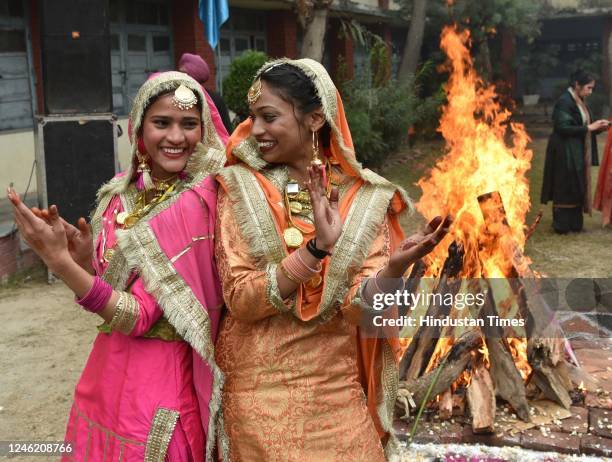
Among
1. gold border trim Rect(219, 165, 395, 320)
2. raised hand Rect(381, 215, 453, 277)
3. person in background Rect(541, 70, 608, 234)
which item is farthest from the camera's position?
person in background Rect(541, 70, 608, 234)

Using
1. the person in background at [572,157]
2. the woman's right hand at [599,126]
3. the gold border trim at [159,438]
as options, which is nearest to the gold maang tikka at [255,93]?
the gold border trim at [159,438]

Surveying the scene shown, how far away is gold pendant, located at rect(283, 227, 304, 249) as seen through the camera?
229 centimetres

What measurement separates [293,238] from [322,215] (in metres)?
0.25

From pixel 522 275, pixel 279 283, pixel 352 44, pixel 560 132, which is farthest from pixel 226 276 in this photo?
pixel 352 44

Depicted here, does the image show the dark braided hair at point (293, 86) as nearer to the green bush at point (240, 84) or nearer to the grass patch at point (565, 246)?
the grass patch at point (565, 246)

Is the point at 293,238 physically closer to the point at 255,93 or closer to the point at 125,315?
the point at 255,93

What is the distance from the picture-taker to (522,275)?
4.71 meters

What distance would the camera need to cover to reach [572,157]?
384 inches

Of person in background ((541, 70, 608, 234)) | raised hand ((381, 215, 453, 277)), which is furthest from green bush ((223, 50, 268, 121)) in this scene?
raised hand ((381, 215, 453, 277))

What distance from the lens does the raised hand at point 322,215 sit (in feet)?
6.79

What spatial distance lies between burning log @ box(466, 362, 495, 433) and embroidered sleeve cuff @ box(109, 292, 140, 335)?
232 cm

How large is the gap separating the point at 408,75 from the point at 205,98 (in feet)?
53.1

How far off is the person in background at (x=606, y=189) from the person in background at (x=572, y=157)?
10.5 inches

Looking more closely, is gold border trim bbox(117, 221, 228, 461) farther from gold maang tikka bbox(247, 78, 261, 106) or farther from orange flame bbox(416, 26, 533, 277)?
orange flame bbox(416, 26, 533, 277)
